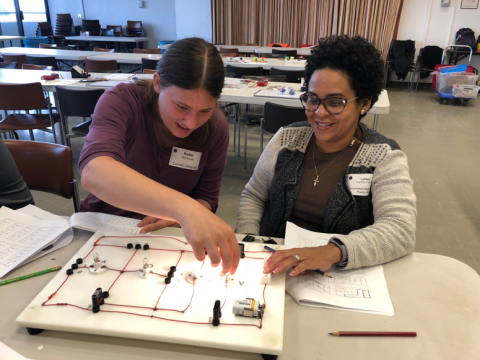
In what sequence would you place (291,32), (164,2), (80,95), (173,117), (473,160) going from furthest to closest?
(164,2)
(291,32)
(473,160)
(80,95)
(173,117)

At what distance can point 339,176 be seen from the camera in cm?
125

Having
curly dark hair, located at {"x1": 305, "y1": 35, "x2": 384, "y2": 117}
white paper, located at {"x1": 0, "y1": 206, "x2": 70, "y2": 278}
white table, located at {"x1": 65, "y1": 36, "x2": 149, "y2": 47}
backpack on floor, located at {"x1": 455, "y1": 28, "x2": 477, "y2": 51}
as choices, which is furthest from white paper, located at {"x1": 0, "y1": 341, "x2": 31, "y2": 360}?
white table, located at {"x1": 65, "y1": 36, "x2": 149, "y2": 47}

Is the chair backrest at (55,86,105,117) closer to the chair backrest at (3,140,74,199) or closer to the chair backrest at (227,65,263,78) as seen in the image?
the chair backrest at (3,140,74,199)

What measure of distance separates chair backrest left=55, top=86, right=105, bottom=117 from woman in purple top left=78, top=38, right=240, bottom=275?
5.58ft

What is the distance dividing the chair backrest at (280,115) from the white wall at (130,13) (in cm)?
784

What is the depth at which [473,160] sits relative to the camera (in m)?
3.73

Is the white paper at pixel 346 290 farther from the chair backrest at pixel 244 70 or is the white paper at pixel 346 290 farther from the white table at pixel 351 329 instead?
the chair backrest at pixel 244 70

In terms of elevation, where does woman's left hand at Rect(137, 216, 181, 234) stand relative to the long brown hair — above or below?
below

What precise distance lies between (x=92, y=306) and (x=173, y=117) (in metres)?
0.56

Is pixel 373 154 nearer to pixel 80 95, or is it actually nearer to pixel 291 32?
pixel 80 95

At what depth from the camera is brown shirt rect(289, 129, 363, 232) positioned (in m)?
1.26

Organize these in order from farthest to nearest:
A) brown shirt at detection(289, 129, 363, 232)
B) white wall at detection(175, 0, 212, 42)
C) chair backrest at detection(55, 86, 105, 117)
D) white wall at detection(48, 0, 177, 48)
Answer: white wall at detection(48, 0, 177, 48) → white wall at detection(175, 0, 212, 42) → chair backrest at detection(55, 86, 105, 117) → brown shirt at detection(289, 129, 363, 232)

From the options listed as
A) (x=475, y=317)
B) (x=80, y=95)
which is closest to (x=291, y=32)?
(x=80, y=95)

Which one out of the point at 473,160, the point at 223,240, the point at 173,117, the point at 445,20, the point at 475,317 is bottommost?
the point at 473,160
